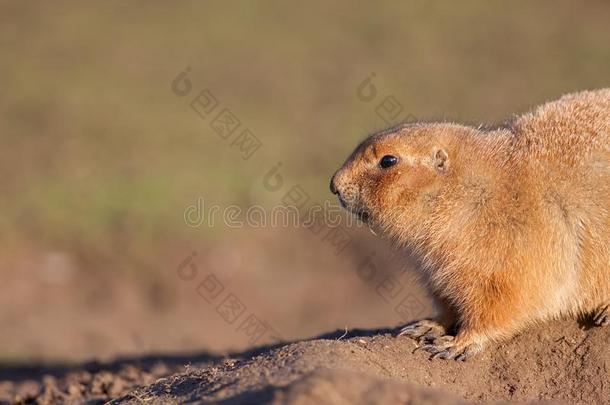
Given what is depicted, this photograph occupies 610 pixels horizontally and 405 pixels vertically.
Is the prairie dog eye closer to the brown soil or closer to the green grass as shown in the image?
the brown soil

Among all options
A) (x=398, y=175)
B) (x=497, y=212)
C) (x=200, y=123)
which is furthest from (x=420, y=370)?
(x=200, y=123)

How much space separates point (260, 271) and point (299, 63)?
8.94 metres

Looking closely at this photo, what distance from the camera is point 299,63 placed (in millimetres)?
22875

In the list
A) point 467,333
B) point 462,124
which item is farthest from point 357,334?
point 462,124

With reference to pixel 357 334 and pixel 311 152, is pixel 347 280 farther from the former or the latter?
pixel 357 334

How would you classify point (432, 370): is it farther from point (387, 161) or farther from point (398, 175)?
point (387, 161)

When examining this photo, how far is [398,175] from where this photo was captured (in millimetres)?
7250

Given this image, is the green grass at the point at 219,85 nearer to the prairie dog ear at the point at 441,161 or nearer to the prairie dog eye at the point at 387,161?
the prairie dog eye at the point at 387,161

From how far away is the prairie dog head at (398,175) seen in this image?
7164 millimetres

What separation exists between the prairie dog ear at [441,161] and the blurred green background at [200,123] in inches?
78.9

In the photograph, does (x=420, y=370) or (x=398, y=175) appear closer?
(x=420, y=370)

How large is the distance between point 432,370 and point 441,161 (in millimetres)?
1717

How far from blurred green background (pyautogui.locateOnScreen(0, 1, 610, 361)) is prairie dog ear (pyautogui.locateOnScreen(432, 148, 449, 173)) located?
2.00 meters

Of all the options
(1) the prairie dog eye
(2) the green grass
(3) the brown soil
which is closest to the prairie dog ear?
(1) the prairie dog eye
